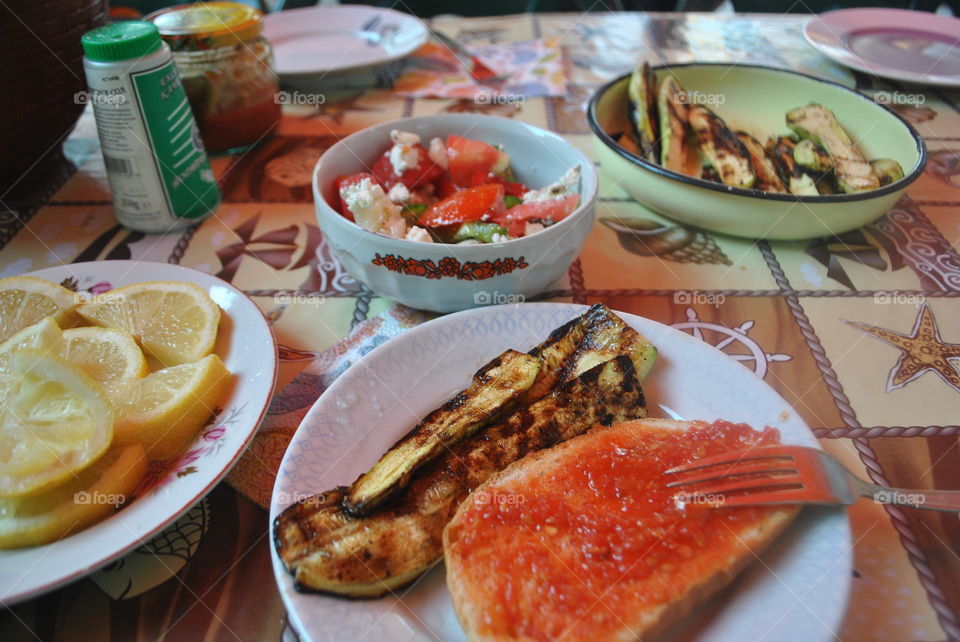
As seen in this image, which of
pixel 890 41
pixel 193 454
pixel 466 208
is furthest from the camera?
pixel 890 41

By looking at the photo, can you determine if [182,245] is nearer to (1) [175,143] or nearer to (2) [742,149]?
(1) [175,143]

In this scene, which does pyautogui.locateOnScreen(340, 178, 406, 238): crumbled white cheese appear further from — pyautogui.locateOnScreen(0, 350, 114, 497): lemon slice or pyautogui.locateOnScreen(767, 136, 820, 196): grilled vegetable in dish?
pyautogui.locateOnScreen(767, 136, 820, 196): grilled vegetable in dish

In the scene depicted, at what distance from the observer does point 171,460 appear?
822 mm

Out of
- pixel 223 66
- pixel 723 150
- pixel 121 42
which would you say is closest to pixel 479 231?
pixel 723 150

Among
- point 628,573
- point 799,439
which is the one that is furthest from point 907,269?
point 628,573

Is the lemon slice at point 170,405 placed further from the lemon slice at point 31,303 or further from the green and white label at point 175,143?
the green and white label at point 175,143

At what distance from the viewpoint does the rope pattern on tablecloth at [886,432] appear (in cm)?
94

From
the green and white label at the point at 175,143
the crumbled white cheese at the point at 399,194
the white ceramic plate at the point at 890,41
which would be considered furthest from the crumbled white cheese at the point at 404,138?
the white ceramic plate at the point at 890,41

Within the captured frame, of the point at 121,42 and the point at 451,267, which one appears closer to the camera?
the point at 451,267

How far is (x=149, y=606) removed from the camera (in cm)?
72

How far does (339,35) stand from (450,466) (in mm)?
1933

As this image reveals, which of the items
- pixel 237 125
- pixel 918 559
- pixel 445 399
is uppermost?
pixel 237 125

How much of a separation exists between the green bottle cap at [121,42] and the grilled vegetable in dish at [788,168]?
4.68 ft

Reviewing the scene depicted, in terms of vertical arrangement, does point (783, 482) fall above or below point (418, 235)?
below
